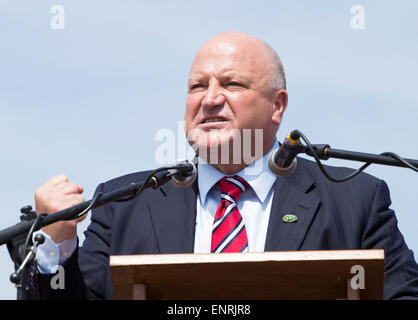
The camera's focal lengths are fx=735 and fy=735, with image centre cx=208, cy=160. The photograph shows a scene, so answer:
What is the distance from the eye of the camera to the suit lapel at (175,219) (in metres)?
4.59

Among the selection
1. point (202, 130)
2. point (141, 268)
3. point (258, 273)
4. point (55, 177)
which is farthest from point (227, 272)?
point (202, 130)

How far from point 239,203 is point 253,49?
50.6 inches

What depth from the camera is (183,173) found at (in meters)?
3.39

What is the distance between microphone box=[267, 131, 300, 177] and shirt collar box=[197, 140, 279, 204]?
150 cm

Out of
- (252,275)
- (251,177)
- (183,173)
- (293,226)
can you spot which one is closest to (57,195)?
(183,173)

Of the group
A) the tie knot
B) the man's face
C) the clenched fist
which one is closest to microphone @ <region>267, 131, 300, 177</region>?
the clenched fist

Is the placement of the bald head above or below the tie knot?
above

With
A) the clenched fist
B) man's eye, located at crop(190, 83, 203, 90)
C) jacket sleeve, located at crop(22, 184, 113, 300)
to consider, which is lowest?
jacket sleeve, located at crop(22, 184, 113, 300)

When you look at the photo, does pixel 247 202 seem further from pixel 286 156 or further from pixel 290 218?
pixel 286 156

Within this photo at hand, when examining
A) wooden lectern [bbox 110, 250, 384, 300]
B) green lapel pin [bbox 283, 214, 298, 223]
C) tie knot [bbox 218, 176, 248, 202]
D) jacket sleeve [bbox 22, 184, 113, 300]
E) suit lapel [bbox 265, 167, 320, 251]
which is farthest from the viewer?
tie knot [bbox 218, 176, 248, 202]

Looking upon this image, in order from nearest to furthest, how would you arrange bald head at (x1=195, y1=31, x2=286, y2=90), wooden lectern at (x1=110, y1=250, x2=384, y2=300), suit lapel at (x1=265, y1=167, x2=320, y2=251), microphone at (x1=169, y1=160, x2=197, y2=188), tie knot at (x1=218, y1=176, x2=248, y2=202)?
wooden lectern at (x1=110, y1=250, x2=384, y2=300)
microphone at (x1=169, y1=160, x2=197, y2=188)
suit lapel at (x1=265, y1=167, x2=320, y2=251)
tie knot at (x1=218, y1=176, x2=248, y2=202)
bald head at (x1=195, y1=31, x2=286, y2=90)

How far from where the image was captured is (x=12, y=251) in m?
3.00

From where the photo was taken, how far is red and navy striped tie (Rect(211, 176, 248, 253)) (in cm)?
453

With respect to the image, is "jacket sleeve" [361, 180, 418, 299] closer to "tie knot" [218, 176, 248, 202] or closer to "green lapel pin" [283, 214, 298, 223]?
"green lapel pin" [283, 214, 298, 223]
